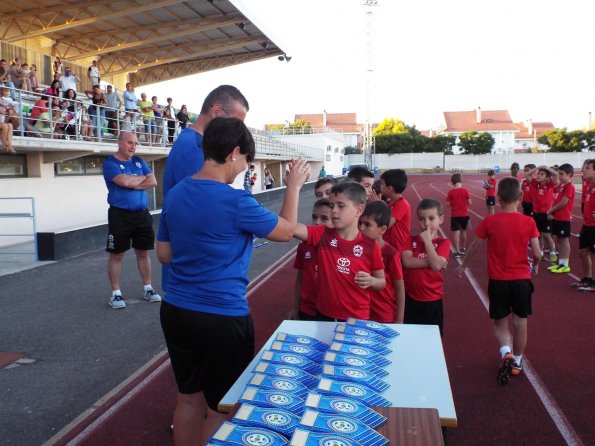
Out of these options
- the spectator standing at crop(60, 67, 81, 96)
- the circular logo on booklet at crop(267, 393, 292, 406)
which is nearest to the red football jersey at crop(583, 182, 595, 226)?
the circular logo on booklet at crop(267, 393, 292, 406)

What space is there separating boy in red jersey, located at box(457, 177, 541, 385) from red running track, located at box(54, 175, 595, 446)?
0.30 metres

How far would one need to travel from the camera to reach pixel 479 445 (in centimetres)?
355

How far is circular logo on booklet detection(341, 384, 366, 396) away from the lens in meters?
1.94

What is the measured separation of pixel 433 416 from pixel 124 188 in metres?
5.27

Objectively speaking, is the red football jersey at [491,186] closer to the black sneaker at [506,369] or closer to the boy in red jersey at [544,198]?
the boy in red jersey at [544,198]

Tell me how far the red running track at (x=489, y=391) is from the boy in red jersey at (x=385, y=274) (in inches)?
36.7

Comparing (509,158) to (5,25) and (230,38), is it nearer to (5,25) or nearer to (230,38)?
(230,38)

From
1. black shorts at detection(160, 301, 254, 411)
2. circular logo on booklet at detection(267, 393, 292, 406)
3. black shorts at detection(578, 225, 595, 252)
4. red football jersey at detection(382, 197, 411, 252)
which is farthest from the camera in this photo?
black shorts at detection(578, 225, 595, 252)

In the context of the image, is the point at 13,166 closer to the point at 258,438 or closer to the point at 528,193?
the point at 528,193

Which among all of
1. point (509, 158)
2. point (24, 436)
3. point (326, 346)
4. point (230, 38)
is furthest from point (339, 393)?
point (509, 158)

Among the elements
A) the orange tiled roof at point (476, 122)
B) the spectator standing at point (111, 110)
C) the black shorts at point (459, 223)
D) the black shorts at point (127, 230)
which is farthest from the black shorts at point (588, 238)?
the orange tiled roof at point (476, 122)

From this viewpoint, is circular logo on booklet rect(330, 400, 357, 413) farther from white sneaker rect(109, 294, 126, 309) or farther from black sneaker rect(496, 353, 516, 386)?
white sneaker rect(109, 294, 126, 309)

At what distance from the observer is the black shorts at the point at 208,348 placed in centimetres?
249

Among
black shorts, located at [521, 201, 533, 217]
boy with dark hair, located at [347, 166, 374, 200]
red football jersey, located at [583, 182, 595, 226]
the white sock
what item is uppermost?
boy with dark hair, located at [347, 166, 374, 200]
